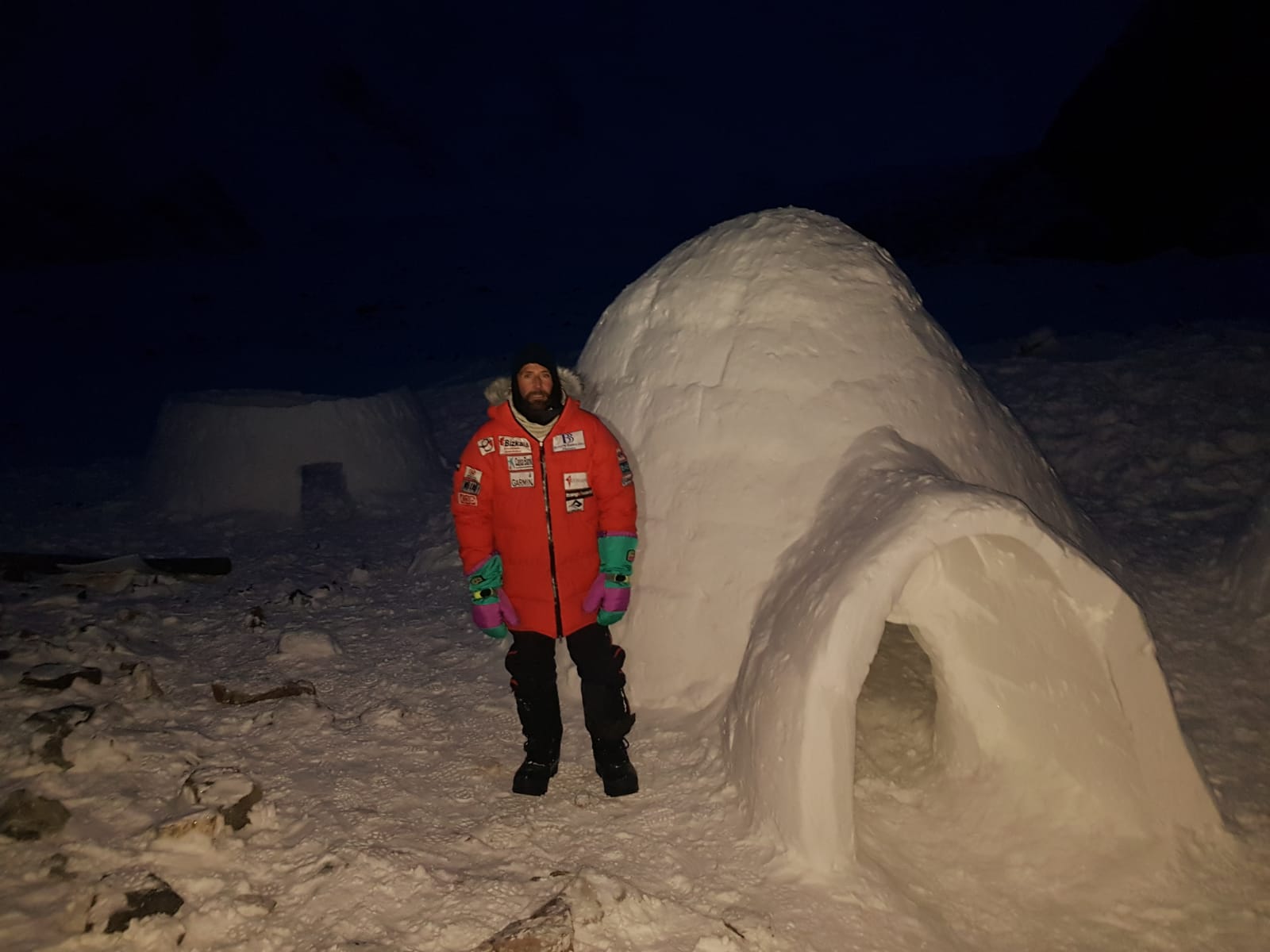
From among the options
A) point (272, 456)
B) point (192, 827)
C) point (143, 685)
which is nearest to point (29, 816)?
point (192, 827)

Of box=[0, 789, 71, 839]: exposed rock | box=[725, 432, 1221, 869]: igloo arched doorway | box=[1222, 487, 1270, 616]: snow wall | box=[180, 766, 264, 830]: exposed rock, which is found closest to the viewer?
box=[725, 432, 1221, 869]: igloo arched doorway

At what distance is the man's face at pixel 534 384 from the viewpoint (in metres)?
2.91

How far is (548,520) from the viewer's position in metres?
2.97

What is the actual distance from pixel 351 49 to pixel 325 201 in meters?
7.00

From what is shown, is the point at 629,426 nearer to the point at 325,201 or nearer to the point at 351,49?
the point at 325,201

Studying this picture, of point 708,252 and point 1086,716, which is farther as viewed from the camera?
point 708,252

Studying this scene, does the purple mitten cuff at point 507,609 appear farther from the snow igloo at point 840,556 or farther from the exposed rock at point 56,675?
the exposed rock at point 56,675

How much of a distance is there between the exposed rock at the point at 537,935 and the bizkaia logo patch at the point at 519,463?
4.51 ft

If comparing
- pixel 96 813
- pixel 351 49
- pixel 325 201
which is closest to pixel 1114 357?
pixel 96 813

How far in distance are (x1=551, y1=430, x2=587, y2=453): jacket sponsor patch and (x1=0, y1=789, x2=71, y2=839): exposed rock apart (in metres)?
2.04

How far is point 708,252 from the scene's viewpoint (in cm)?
374

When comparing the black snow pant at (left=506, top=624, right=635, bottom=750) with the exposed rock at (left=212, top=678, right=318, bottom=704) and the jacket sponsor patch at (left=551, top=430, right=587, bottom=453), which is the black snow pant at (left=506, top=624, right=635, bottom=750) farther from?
the exposed rock at (left=212, top=678, right=318, bottom=704)

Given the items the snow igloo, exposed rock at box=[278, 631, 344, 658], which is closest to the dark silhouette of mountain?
the snow igloo

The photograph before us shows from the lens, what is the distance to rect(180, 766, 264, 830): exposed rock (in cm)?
290
